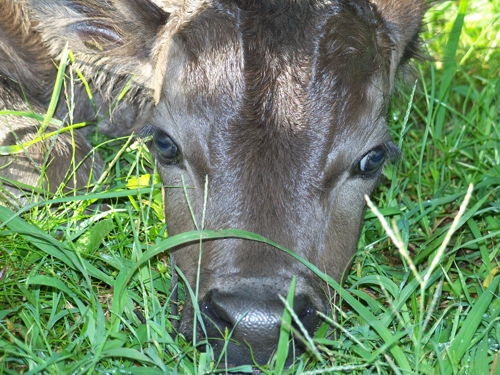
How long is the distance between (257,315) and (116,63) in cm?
196

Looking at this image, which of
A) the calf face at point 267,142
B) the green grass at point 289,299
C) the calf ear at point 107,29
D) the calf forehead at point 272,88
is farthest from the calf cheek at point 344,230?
the calf ear at point 107,29

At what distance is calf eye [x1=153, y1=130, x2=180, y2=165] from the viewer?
13.0 ft

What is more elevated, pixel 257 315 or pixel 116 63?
pixel 116 63

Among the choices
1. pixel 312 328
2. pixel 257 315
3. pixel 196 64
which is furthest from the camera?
pixel 196 64

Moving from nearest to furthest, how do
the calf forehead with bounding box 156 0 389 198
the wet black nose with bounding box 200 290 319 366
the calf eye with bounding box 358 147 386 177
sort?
1. the wet black nose with bounding box 200 290 319 366
2. the calf forehead with bounding box 156 0 389 198
3. the calf eye with bounding box 358 147 386 177

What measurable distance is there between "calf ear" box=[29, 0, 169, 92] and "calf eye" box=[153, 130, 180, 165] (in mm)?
572

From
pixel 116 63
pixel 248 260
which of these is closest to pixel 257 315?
pixel 248 260

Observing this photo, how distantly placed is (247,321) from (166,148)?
3.95 feet

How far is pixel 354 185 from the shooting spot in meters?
3.94

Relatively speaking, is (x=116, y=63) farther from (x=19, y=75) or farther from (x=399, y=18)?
(x=399, y=18)

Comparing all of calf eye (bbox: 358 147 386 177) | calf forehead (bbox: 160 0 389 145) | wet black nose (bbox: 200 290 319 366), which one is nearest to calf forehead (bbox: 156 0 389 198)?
calf forehead (bbox: 160 0 389 145)

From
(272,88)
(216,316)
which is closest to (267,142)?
(272,88)

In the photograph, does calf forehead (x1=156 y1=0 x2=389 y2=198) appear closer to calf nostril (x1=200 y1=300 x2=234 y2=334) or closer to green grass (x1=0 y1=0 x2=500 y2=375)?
green grass (x1=0 y1=0 x2=500 y2=375)

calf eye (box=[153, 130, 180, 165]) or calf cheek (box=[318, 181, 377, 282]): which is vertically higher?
calf eye (box=[153, 130, 180, 165])
